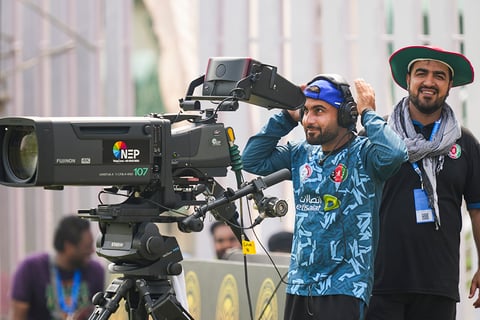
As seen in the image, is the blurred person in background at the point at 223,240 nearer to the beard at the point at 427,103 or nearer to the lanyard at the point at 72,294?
the lanyard at the point at 72,294

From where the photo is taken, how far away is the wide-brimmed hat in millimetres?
6273

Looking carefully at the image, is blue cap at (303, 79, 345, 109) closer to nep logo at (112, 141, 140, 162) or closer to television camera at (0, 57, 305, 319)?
television camera at (0, 57, 305, 319)

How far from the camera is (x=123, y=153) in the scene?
203 inches

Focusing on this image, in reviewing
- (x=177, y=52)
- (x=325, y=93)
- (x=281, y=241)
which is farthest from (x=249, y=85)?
(x=177, y=52)

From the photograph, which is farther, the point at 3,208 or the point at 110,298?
the point at 3,208

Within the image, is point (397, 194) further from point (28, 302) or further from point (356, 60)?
point (28, 302)

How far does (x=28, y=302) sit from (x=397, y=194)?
398 cm

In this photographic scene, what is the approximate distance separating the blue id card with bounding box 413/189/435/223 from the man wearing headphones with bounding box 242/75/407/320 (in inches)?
17.3

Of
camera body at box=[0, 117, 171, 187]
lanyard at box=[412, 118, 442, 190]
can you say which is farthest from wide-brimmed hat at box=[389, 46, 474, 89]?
camera body at box=[0, 117, 171, 187]

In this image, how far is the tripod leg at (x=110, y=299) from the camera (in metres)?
5.24

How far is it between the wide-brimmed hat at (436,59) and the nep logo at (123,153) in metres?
1.79

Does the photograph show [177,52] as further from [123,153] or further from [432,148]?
[123,153]

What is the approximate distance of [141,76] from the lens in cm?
1535

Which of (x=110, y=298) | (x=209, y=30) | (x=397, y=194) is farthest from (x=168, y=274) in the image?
(x=209, y=30)
